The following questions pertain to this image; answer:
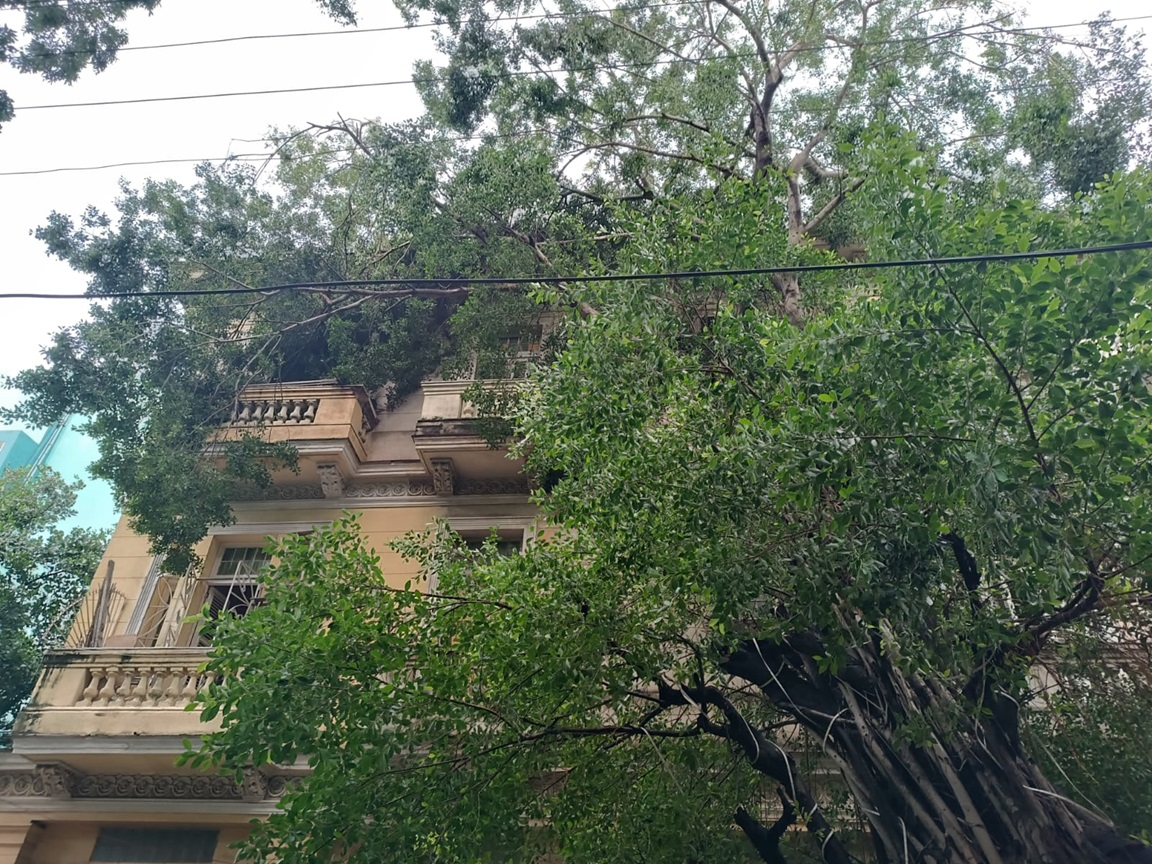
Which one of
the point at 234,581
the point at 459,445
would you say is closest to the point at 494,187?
the point at 459,445

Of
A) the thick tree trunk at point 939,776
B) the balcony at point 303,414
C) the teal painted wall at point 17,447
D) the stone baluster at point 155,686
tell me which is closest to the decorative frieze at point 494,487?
the balcony at point 303,414

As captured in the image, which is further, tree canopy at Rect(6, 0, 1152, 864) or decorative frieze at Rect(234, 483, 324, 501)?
decorative frieze at Rect(234, 483, 324, 501)

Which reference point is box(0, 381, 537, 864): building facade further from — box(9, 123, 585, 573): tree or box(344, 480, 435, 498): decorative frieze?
box(9, 123, 585, 573): tree

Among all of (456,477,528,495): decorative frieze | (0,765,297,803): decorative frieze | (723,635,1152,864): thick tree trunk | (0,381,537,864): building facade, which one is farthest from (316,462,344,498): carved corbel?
(723,635,1152,864): thick tree trunk

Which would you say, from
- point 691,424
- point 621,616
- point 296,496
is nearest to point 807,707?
point 621,616

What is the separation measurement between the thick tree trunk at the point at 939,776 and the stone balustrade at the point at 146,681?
21.3 feet

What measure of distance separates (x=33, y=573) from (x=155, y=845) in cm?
664

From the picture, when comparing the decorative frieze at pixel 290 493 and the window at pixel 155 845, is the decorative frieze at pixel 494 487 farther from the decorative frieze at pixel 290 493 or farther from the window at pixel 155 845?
the window at pixel 155 845

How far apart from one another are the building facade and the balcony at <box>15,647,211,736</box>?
0.04ft

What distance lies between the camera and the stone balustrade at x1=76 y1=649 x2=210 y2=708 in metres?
8.76

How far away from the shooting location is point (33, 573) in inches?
517

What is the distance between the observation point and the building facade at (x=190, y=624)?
854 centimetres

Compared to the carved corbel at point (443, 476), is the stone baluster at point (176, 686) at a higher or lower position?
lower

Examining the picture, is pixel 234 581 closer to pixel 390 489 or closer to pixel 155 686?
pixel 155 686
